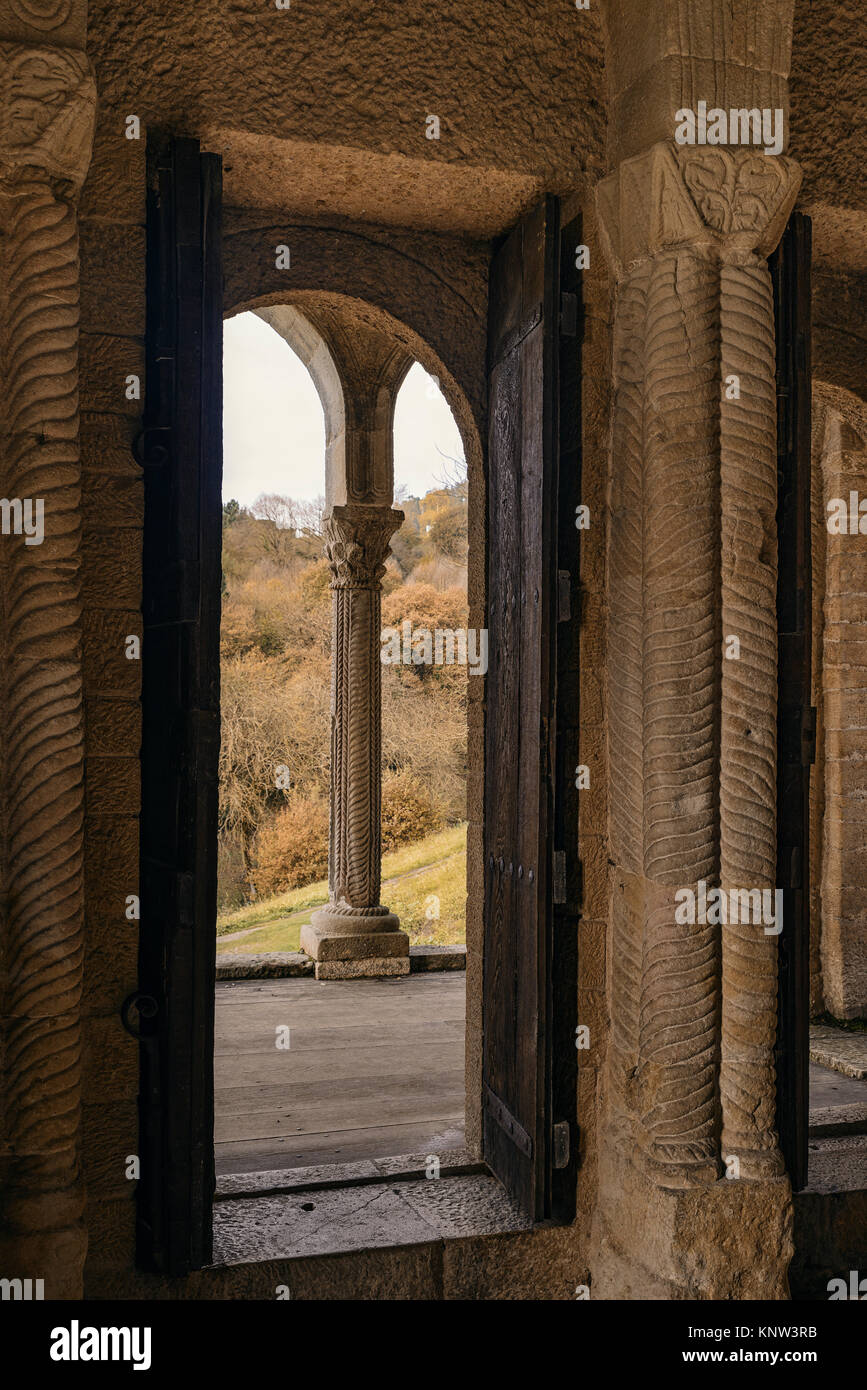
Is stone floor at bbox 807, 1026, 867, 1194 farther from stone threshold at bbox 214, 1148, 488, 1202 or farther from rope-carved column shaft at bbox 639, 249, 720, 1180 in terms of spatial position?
stone threshold at bbox 214, 1148, 488, 1202

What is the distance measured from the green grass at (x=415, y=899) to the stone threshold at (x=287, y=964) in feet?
27.3

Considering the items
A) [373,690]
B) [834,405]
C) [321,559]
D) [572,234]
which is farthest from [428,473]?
[572,234]

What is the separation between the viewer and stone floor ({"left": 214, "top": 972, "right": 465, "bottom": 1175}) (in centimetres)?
355

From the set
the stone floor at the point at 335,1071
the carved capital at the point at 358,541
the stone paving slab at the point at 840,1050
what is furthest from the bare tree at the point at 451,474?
the stone paving slab at the point at 840,1050

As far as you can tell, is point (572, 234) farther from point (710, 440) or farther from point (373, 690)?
point (373, 690)

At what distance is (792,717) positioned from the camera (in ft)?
9.88

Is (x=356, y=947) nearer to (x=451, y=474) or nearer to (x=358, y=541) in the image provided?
(x=358, y=541)

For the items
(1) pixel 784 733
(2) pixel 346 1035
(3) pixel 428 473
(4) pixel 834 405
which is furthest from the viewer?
(3) pixel 428 473

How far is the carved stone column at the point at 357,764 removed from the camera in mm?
6363

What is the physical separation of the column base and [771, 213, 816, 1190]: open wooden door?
138 inches

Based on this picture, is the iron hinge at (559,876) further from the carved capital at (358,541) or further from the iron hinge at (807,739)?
the carved capital at (358,541)

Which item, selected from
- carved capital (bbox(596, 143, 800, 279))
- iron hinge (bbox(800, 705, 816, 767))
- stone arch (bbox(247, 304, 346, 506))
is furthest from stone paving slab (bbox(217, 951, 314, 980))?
carved capital (bbox(596, 143, 800, 279))

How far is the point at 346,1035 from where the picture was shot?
5000 millimetres

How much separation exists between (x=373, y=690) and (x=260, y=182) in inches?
149
